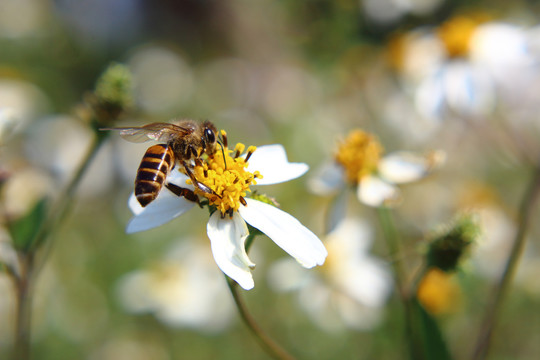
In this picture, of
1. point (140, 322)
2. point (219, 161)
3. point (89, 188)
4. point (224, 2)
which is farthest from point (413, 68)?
point (224, 2)

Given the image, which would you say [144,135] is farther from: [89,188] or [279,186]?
[89,188]

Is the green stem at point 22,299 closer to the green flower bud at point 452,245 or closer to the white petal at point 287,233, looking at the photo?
the white petal at point 287,233

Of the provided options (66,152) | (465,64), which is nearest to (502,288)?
(465,64)

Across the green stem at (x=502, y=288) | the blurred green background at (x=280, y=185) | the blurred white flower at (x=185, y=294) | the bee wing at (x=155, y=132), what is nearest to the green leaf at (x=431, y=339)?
the green stem at (x=502, y=288)

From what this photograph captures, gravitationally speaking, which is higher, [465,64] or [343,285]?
[465,64]

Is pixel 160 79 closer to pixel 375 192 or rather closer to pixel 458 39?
pixel 458 39

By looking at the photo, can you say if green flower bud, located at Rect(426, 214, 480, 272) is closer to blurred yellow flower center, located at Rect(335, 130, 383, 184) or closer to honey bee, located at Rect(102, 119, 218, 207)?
blurred yellow flower center, located at Rect(335, 130, 383, 184)
